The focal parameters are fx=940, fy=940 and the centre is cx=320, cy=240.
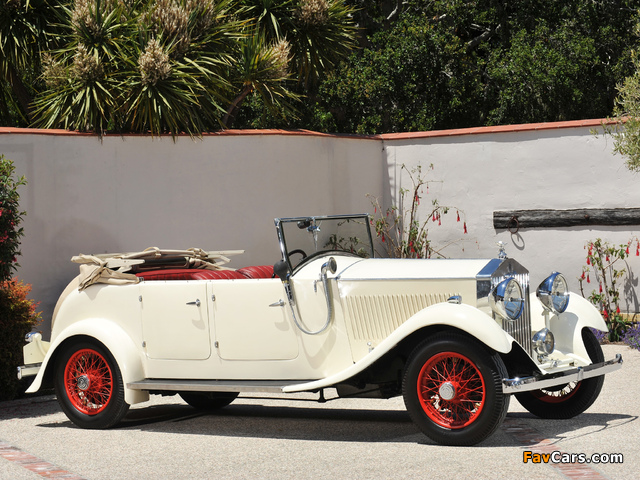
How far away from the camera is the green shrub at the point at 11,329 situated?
26.1 feet

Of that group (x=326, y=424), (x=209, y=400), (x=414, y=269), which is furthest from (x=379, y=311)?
(x=209, y=400)

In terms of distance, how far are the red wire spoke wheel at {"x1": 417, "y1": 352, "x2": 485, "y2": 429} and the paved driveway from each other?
0.20m

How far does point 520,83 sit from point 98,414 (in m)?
11.5

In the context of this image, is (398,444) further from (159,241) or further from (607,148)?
(607,148)

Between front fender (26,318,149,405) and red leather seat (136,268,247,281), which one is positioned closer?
front fender (26,318,149,405)

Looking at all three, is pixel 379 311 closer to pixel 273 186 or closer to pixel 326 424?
pixel 326 424

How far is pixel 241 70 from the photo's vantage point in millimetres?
11539

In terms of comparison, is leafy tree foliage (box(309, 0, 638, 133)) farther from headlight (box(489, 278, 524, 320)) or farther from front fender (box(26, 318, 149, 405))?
headlight (box(489, 278, 524, 320))

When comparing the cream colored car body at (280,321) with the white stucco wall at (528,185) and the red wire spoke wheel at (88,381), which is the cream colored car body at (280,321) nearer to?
the red wire spoke wheel at (88,381)

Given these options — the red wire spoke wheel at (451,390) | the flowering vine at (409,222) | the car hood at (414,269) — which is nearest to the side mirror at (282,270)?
the car hood at (414,269)

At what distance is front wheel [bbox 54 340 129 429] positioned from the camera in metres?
6.75

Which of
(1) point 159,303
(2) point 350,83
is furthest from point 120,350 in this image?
(2) point 350,83

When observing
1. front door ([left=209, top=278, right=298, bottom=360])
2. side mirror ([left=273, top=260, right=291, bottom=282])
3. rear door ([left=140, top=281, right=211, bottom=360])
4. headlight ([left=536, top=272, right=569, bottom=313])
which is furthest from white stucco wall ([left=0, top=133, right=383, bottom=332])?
headlight ([left=536, top=272, right=569, bottom=313])

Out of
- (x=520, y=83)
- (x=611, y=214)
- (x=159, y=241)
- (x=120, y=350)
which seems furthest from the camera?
(x=520, y=83)
